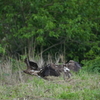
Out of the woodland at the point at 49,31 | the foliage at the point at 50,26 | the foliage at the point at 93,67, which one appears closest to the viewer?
the foliage at the point at 93,67

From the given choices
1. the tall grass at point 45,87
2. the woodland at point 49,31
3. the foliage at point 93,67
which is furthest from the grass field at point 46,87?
the foliage at point 93,67

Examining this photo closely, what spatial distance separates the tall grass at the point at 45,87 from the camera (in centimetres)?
657

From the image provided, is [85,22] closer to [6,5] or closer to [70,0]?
[70,0]

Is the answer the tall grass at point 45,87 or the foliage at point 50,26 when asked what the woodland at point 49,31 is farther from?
the tall grass at point 45,87

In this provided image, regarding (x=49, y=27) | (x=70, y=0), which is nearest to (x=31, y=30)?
(x=49, y=27)

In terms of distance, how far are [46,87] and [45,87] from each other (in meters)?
0.03

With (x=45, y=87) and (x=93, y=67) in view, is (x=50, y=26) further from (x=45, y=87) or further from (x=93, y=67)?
(x=45, y=87)

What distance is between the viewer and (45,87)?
746cm

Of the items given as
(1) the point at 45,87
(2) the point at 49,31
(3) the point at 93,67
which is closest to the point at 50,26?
(2) the point at 49,31

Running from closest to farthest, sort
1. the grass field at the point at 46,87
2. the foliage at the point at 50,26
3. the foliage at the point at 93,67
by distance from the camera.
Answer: the grass field at the point at 46,87 < the foliage at the point at 93,67 < the foliage at the point at 50,26

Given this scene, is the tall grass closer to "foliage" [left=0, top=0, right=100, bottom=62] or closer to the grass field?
the grass field

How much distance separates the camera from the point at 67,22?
1217 cm

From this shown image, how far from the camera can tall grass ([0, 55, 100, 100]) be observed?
6.57 meters

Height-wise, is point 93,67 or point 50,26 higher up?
point 50,26
